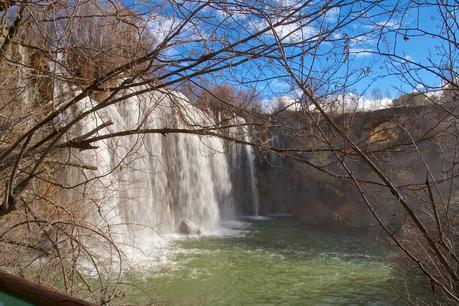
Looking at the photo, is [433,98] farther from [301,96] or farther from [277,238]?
[277,238]

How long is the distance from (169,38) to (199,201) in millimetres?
17578

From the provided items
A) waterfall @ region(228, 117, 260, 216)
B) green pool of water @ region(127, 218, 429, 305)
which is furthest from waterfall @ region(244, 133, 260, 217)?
green pool of water @ region(127, 218, 429, 305)

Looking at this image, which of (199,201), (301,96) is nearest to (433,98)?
(301,96)

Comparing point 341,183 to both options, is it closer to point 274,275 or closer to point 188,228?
point 274,275

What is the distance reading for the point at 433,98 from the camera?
2561 millimetres

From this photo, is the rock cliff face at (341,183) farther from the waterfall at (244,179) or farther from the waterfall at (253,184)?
the waterfall at (244,179)

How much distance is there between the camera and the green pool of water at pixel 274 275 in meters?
9.27

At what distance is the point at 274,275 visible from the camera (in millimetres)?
11312

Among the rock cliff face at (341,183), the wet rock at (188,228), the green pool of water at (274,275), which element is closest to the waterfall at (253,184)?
the rock cliff face at (341,183)

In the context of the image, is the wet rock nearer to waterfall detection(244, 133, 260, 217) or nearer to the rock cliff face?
the rock cliff face

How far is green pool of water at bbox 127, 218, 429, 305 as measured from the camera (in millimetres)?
9273

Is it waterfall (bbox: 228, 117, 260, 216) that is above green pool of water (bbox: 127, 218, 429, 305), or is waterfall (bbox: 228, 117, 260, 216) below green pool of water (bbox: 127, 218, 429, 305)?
above

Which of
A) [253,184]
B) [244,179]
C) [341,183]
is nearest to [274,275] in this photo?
[341,183]

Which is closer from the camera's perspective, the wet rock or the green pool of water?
the green pool of water
